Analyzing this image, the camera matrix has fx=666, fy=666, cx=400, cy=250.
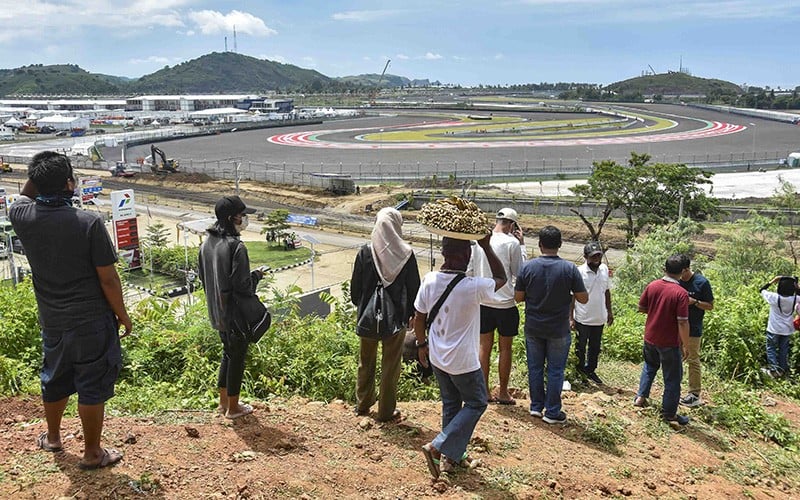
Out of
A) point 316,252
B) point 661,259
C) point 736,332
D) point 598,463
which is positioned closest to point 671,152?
point 316,252

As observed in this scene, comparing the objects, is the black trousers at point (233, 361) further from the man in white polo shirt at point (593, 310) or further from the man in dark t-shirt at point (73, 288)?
the man in white polo shirt at point (593, 310)

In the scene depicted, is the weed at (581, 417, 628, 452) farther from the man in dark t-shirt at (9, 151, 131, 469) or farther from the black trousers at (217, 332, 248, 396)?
the man in dark t-shirt at (9, 151, 131, 469)

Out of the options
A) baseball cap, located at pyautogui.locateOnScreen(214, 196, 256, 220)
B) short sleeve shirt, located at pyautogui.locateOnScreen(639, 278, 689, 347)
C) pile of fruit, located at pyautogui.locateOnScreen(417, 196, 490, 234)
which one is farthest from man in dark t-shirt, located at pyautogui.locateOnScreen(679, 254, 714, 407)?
baseball cap, located at pyautogui.locateOnScreen(214, 196, 256, 220)

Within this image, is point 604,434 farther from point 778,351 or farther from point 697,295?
point 778,351

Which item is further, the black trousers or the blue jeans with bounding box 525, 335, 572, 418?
the blue jeans with bounding box 525, 335, 572, 418

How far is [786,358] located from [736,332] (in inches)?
22.5

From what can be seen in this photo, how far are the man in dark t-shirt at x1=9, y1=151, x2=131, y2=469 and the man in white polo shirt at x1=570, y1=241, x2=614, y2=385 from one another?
168 inches

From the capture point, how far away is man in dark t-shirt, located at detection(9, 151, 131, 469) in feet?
11.6

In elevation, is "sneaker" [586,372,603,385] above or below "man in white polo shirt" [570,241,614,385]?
below

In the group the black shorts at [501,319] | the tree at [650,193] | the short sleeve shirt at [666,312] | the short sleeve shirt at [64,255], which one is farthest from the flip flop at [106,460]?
the tree at [650,193]

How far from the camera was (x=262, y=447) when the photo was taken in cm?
421

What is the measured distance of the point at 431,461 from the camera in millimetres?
4066

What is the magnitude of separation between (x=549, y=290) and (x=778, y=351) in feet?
12.7

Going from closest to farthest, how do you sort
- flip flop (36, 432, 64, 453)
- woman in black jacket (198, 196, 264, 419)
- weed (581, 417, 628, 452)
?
flip flop (36, 432, 64, 453)
woman in black jacket (198, 196, 264, 419)
weed (581, 417, 628, 452)
